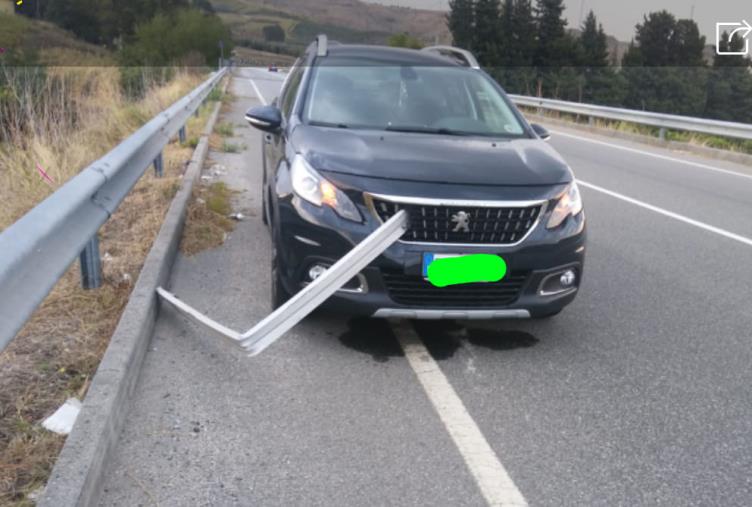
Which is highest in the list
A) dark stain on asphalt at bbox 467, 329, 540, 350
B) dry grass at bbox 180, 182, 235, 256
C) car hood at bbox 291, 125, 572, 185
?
car hood at bbox 291, 125, 572, 185

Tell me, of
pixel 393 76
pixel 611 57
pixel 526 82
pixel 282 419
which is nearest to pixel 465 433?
pixel 282 419

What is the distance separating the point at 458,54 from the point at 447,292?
3.41 m

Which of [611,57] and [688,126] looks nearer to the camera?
[688,126]

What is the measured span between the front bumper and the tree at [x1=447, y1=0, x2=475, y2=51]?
55.6 metres

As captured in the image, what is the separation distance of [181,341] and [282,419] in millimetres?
1098

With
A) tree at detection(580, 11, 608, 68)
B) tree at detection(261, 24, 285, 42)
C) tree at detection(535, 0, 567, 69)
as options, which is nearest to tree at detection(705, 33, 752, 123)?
tree at detection(261, 24, 285, 42)

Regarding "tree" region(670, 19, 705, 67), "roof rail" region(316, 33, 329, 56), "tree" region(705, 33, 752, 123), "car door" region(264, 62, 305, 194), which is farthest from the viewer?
"tree" region(670, 19, 705, 67)

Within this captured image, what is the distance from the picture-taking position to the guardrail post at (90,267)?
4.56 metres

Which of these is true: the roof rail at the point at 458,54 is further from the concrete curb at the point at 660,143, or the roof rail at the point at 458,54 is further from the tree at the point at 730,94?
the tree at the point at 730,94

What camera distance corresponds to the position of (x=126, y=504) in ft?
9.26

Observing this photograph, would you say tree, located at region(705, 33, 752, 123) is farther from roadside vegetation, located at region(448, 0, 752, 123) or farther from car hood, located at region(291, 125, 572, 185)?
car hood, located at region(291, 125, 572, 185)

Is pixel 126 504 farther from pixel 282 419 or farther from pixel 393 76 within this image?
pixel 393 76

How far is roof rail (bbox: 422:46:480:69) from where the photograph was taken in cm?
651

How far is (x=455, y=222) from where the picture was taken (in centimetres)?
406
